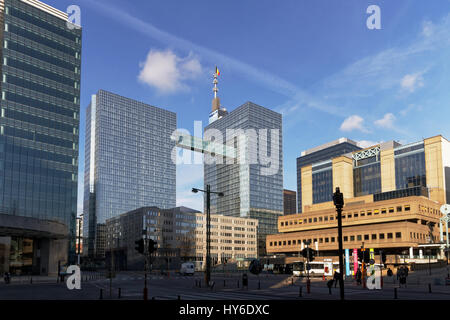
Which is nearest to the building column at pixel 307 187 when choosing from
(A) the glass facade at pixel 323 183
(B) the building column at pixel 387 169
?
(A) the glass facade at pixel 323 183

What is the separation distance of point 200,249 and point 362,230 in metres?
93.7

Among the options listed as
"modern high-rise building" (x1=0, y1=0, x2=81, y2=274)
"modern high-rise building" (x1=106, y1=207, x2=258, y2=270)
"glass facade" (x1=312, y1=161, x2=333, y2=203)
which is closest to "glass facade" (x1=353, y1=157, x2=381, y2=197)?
"glass facade" (x1=312, y1=161, x2=333, y2=203)

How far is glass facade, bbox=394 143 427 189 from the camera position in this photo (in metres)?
142

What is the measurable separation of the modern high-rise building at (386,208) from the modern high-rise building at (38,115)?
6947cm

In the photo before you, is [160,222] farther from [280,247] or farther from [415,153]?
[415,153]

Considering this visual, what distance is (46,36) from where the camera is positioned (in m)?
113

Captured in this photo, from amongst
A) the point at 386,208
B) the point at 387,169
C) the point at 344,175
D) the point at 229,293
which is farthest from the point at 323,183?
the point at 229,293

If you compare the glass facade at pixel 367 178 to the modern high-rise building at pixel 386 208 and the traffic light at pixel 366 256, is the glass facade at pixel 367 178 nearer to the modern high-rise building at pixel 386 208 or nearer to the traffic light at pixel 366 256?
the modern high-rise building at pixel 386 208

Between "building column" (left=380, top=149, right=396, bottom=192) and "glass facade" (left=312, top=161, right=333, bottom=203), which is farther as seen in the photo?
"glass facade" (left=312, top=161, right=333, bottom=203)

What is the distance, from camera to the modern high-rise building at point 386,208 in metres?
110

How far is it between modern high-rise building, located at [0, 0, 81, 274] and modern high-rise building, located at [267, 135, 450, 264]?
2735 inches

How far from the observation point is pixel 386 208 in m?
120

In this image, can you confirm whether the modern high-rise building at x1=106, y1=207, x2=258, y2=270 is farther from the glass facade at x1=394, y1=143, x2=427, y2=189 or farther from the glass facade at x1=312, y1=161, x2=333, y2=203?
the glass facade at x1=394, y1=143, x2=427, y2=189

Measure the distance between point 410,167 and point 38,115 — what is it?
4518 inches
